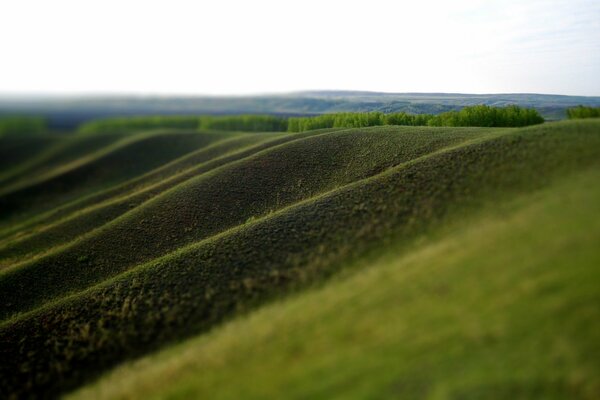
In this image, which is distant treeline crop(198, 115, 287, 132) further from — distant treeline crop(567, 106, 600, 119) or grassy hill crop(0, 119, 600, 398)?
distant treeline crop(567, 106, 600, 119)

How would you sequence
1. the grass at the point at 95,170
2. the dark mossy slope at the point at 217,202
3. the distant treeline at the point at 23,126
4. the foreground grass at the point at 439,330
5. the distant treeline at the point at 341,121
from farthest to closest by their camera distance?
the distant treeline at the point at 23,126 < the grass at the point at 95,170 < the distant treeline at the point at 341,121 < the dark mossy slope at the point at 217,202 < the foreground grass at the point at 439,330

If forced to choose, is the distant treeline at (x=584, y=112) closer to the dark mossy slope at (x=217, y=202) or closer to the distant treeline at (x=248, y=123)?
the dark mossy slope at (x=217, y=202)

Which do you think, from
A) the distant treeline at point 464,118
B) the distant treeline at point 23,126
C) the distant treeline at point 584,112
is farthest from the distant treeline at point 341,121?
the distant treeline at point 23,126

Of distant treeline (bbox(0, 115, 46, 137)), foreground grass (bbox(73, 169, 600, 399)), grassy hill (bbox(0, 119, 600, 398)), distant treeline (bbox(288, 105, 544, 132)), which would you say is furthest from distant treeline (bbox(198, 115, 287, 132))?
foreground grass (bbox(73, 169, 600, 399))

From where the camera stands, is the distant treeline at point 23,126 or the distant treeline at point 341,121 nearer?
the distant treeline at point 341,121

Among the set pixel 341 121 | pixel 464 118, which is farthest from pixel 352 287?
pixel 341 121

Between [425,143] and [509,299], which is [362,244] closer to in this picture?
[509,299]

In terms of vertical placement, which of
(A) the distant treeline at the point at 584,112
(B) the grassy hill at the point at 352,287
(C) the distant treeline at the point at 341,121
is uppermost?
(C) the distant treeline at the point at 341,121
